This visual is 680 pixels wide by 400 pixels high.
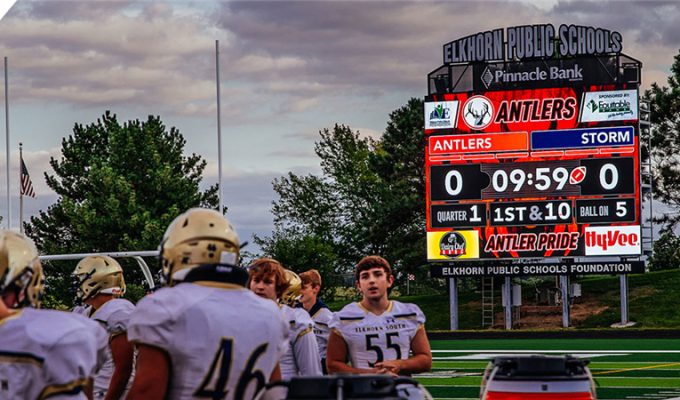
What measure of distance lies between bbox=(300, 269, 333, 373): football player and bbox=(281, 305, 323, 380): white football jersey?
1.66 meters

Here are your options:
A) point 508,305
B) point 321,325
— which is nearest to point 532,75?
point 508,305

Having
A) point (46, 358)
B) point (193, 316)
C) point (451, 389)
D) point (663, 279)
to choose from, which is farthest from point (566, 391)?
point (663, 279)

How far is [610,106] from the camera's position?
33.6 metres

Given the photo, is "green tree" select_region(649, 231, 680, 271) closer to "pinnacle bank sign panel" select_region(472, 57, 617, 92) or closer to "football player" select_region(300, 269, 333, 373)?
"pinnacle bank sign panel" select_region(472, 57, 617, 92)

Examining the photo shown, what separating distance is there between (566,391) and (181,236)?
6.11 feet

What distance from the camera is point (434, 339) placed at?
37.0 metres

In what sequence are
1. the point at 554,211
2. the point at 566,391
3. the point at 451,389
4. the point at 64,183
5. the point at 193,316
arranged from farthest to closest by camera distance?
the point at 64,183
the point at 554,211
the point at 451,389
the point at 566,391
the point at 193,316

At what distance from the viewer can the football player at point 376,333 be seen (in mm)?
7418

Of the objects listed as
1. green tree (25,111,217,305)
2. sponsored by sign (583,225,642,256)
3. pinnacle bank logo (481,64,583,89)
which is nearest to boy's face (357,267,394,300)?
sponsored by sign (583,225,642,256)

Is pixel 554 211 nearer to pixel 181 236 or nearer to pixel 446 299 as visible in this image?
pixel 446 299

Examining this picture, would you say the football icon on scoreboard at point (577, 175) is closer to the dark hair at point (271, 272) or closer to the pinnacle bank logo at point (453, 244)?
the pinnacle bank logo at point (453, 244)

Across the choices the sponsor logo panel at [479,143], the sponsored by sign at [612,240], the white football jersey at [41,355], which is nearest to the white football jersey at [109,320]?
the white football jersey at [41,355]

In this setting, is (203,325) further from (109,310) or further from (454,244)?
(454,244)

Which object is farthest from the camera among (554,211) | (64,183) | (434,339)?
(64,183)
